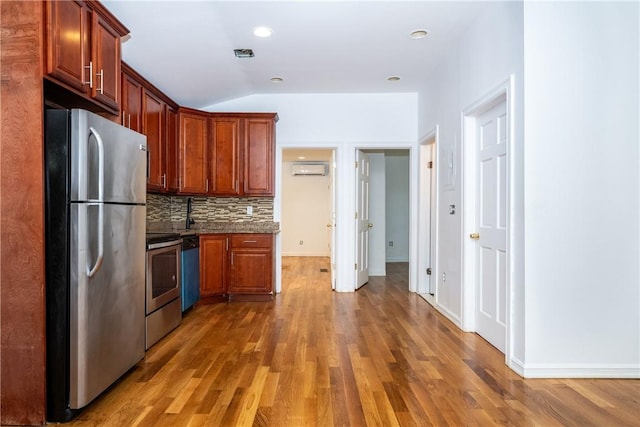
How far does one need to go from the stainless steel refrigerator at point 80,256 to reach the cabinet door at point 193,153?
242cm

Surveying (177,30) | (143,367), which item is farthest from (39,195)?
(177,30)

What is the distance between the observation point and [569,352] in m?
2.49

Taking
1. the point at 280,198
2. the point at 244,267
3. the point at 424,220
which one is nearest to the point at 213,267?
the point at 244,267

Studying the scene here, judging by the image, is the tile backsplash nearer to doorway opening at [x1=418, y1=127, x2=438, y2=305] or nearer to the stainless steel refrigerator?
doorway opening at [x1=418, y1=127, x2=438, y2=305]

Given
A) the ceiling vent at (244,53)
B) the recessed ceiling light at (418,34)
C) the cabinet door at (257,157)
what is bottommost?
the cabinet door at (257,157)

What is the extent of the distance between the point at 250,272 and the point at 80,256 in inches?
109

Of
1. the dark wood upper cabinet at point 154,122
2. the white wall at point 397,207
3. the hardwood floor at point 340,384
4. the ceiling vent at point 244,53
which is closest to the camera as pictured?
the hardwood floor at point 340,384

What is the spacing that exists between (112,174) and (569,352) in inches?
118

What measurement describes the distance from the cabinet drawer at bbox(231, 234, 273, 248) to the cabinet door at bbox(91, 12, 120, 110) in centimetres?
234

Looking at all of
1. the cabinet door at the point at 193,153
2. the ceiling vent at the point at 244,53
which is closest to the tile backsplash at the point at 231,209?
the cabinet door at the point at 193,153

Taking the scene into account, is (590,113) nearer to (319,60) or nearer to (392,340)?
(392,340)

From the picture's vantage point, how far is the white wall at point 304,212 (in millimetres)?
9641

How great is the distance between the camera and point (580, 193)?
2492mm

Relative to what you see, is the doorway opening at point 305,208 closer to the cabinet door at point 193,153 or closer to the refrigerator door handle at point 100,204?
the cabinet door at point 193,153
